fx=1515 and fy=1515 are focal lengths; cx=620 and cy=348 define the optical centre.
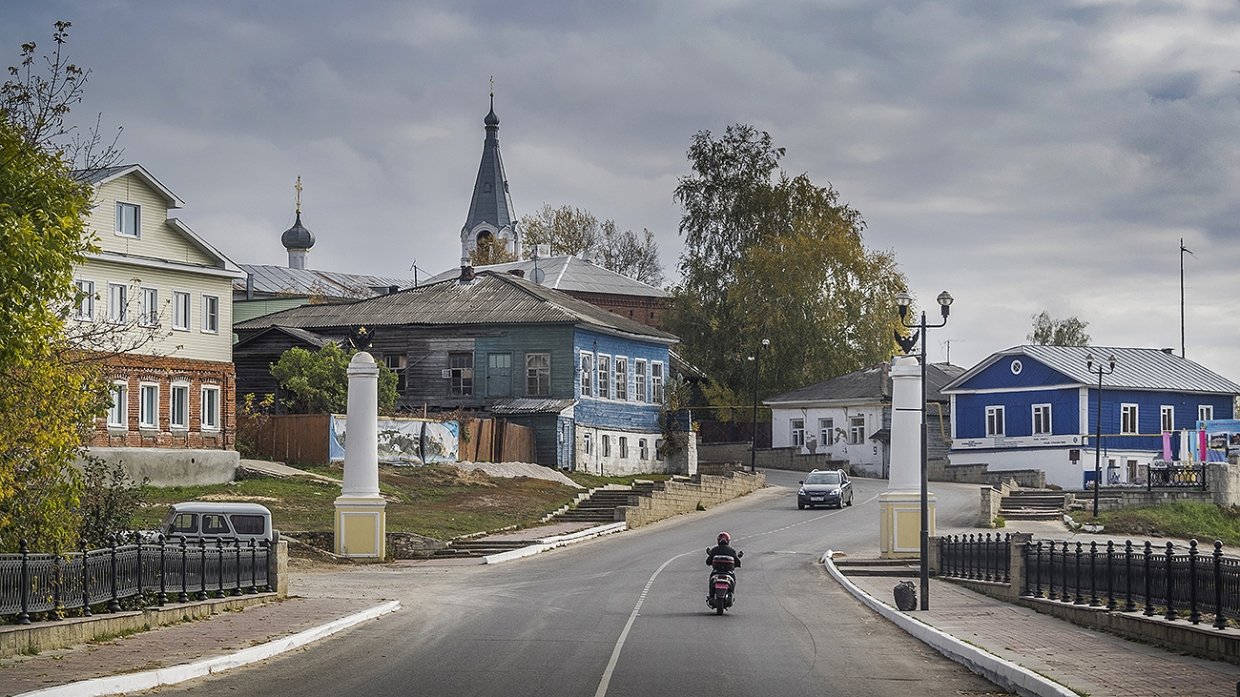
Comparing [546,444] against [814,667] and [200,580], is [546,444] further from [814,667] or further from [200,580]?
[814,667]

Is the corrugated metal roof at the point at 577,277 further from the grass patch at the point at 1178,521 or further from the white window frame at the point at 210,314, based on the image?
the grass patch at the point at 1178,521

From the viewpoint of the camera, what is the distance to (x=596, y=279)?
99125 millimetres

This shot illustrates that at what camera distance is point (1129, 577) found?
2275cm

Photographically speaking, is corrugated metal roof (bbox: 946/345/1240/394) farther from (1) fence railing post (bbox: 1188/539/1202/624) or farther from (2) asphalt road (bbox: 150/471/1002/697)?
(1) fence railing post (bbox: 1188/539/1202/624)

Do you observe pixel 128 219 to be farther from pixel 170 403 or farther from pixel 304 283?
pixel 304 283

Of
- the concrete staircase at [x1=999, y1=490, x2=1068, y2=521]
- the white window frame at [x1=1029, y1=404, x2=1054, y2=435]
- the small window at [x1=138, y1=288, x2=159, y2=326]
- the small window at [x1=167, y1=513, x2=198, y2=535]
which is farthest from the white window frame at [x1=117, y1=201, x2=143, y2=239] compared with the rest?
the white window frame at [x1=1029, y1=404, x2=1054, y2=435]

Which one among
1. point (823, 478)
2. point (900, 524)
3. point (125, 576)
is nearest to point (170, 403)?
point (823, 478)

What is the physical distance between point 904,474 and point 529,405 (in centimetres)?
2748

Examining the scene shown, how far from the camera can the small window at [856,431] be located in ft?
263

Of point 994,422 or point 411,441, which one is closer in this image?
point 411,441

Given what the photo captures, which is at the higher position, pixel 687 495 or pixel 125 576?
pixel 125 576

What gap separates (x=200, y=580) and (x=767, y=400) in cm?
6252

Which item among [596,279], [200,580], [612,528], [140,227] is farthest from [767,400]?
[200,580]

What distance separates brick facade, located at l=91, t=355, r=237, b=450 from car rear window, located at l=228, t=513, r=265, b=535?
57.4ft
